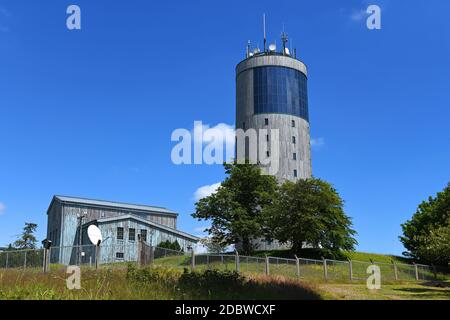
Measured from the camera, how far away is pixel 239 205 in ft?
211

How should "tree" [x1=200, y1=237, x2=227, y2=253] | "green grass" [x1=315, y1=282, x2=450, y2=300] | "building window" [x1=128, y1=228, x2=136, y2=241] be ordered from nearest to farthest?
1. "green grass" [x1=315, y1=282, x2=450, y2=300]
2. "building window" [x1=128, y1=228, x2=136, y2=241]
3. "tree" [x1=200, y1=237, x2=227, y2=253]

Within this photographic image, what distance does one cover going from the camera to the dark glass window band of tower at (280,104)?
9000cm

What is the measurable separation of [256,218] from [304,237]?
28.6 ft

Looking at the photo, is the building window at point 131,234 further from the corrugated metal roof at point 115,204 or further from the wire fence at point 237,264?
the wire fence at point 237,264

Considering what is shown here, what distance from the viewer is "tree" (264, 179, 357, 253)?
56.2 meters

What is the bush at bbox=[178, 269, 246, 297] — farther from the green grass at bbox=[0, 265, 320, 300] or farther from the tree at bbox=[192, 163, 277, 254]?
the tree at bbox=[192, 163, 277, 254]

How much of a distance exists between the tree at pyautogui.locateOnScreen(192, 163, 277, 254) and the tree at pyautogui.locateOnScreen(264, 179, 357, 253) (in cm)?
406

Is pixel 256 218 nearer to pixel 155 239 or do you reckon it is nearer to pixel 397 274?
pixel 155 239

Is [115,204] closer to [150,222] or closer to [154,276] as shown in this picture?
[150,222]

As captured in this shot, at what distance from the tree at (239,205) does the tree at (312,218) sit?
4.06 m

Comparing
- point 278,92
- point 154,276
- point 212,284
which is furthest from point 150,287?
point 278,92

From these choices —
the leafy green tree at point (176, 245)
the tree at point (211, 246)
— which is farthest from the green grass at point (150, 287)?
the tree at point (211, 246)

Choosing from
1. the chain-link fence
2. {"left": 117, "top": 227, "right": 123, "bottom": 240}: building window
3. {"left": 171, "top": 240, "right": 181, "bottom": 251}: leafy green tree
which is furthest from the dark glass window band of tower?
the chain-link fence
